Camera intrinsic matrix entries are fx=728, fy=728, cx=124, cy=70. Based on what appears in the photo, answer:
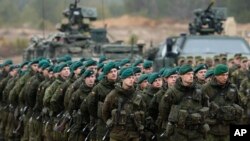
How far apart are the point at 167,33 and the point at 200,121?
38042mm

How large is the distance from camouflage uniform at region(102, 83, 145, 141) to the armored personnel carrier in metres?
10.1

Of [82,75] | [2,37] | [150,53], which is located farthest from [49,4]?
[82,75]

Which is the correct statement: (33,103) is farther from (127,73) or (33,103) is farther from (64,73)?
(127,73)

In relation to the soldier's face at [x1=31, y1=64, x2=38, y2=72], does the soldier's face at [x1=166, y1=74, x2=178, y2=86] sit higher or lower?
higher

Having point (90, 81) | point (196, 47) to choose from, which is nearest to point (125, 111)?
point (90, 81)

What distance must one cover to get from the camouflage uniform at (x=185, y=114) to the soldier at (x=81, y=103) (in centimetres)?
163

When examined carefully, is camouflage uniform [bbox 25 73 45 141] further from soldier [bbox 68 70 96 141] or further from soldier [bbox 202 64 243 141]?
soldier [bbox 202 64 243 141]

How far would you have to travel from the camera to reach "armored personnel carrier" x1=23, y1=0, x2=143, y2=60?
770 inches

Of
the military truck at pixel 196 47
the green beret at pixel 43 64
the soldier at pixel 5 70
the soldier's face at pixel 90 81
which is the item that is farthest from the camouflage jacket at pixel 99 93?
the military truck at pixel 196 47

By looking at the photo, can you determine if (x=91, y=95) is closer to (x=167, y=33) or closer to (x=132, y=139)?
(x=132, y=139)

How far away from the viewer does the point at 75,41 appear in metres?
20.3

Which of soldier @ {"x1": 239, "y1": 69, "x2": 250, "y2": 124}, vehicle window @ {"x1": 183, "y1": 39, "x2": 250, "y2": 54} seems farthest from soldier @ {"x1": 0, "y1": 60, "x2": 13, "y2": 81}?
soldier @ {"x1": 239, "y1": 69, "x2": 250, "y2": 124}

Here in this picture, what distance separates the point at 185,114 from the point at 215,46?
31.5 feet

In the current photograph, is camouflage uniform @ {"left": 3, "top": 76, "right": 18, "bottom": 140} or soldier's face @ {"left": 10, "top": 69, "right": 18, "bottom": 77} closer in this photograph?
camouflage uniform @ {"left": 3, "top": 76, "right": 18, "bottom": 140}
